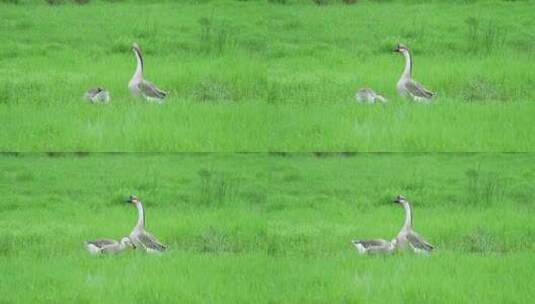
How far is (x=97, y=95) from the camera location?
6.12 m

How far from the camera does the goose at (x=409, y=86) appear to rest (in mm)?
6105

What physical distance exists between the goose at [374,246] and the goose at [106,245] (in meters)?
1.01

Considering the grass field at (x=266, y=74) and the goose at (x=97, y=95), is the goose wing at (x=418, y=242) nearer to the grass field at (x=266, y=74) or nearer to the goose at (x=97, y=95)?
the grass field at (x=266, y=74)

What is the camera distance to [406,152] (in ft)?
20.0

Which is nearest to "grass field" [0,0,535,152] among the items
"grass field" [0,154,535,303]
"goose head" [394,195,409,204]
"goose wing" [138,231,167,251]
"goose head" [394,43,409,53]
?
"goose head" [394,43,409,53]

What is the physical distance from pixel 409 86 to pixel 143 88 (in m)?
1.15

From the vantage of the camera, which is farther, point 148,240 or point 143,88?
point 148,240

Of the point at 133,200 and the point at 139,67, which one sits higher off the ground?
the point at 139,67

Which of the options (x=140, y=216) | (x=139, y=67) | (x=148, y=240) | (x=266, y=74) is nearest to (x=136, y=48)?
(x=139, y=67)

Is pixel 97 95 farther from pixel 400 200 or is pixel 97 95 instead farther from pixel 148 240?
pixel 400 200

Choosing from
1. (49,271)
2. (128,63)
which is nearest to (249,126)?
(128,63)

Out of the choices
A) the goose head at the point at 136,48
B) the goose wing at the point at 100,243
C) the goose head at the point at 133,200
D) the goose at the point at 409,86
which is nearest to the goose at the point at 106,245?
the goose wing at the point at 100,243

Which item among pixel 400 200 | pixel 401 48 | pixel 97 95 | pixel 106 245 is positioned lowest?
pixel 106 245

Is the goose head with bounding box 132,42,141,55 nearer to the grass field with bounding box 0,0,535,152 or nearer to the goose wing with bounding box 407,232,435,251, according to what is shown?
the grass field with bounding box 0,0,535,152
